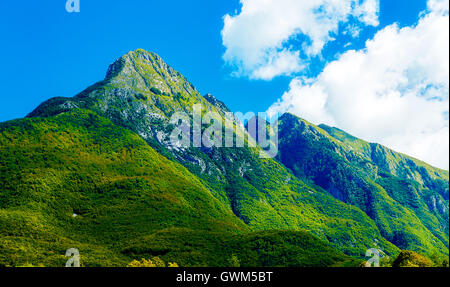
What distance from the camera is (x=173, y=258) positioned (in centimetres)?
10744

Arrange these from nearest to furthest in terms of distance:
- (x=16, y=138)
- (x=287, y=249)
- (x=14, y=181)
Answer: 1. (x=287, y=249)
2. (x=14, y=181)
3. (x=16, y=138)

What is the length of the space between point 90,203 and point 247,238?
8144cm

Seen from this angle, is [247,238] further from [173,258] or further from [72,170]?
[72,170]

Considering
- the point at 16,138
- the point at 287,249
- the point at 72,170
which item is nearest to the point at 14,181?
the point at 72,170

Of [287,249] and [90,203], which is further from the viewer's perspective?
[90,203]
